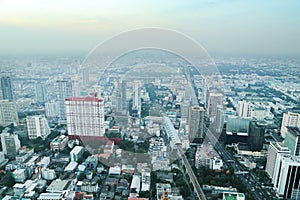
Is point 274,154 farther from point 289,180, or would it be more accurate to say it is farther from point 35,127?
point 35,127

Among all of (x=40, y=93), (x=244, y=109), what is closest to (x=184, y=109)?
(x=244, y=109)

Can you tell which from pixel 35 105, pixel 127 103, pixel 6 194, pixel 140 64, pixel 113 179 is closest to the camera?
pixel 140 64

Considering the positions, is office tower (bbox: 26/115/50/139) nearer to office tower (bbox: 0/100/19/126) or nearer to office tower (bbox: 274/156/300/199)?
office tower (bbox: 0/100/19/126)

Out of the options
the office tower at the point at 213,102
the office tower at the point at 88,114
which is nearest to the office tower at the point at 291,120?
the office tower at the point at 213,102

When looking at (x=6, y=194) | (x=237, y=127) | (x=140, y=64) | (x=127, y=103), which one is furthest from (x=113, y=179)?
(x=237, y=127)

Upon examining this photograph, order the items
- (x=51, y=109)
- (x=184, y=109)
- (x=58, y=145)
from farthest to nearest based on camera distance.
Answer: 1. (x=51, y=109)
2. (x=58, y=145)
3. (x=184, y=109)

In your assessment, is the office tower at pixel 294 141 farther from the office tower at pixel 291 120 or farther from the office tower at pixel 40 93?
the office tower at pixel 40 93

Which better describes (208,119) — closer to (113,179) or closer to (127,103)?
(127,103)
